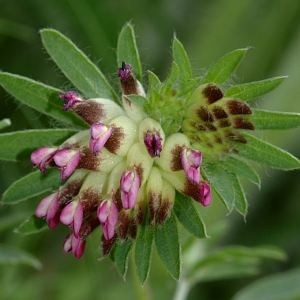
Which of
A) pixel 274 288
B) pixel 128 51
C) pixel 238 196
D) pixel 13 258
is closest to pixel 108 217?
pixel 238 196

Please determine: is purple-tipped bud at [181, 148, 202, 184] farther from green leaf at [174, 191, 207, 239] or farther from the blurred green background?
the blurred green background

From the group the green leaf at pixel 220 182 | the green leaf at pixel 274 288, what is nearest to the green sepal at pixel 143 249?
the green leaf at pixel 220 182

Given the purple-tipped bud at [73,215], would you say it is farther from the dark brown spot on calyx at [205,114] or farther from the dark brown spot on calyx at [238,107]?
the dark brown spot on calyx at [238,107]

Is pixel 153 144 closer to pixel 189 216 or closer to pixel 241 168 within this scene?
pixel 189 216

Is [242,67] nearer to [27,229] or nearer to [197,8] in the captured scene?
[197,8]

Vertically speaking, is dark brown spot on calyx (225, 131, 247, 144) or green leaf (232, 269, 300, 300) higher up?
dark brown spot on calyx (225, 131, 247, 144)

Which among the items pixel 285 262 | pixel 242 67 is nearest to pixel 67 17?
pixel 242 67

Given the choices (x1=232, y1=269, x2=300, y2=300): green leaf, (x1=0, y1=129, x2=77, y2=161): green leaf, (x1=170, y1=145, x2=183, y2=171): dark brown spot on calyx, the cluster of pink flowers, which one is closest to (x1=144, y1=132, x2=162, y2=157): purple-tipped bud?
the cluster of pink flowers

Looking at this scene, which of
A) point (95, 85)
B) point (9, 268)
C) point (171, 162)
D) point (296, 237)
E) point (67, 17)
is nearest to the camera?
point (171, 162)
